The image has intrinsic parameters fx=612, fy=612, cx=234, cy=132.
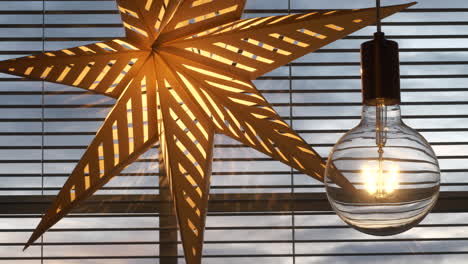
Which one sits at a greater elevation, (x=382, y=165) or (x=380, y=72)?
(x=380, y=72)

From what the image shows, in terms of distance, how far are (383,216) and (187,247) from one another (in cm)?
Answer: 66

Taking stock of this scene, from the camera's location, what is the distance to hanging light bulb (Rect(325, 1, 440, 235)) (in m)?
1.18

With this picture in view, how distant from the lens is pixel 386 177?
3.87 ft

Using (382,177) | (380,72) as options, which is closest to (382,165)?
(382,177)

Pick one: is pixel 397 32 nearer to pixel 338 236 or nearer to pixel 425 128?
pixel 425 128

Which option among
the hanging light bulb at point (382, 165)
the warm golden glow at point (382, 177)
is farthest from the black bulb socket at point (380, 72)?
the warm golden glow at point (382, 177)

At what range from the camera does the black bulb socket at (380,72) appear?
1.22 metres

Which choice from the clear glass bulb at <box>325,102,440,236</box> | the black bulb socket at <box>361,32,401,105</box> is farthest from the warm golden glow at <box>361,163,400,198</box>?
the black bulb socket at <box>361,32,401,105</box>

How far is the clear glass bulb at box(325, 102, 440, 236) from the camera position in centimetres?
117

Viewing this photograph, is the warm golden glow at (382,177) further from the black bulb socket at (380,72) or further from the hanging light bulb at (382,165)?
the black bulb socket at (380,72)

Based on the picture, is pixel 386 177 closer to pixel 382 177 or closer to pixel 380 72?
pixel 382 177

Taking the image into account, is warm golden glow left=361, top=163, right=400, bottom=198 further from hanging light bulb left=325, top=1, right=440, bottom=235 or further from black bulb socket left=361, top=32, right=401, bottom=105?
black bulb socket left=361, top=32, right=401, bottom=105

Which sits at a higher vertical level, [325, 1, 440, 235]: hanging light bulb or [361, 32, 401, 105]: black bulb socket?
[361, 32, 401, 105]: black bulb socket

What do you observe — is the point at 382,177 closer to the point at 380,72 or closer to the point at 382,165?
the point at 382,165
